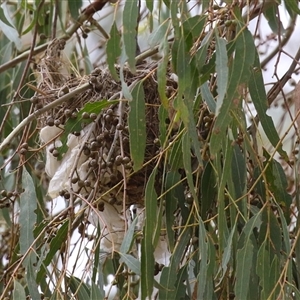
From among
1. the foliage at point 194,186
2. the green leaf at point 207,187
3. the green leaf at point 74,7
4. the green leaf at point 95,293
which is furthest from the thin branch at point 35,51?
the green leaf at point 95,293

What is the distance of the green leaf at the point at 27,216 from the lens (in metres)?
1.32

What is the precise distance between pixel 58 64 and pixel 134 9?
2.16 ft

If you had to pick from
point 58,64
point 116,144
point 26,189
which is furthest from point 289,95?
point 26,189

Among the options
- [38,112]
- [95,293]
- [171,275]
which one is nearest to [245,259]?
[171,275]

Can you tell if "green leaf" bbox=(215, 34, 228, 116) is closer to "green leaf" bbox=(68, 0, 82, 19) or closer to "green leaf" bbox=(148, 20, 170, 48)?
"green leaf" bbox=(148, 20, 170, 48)

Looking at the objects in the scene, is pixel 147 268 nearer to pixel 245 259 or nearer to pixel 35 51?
pixel 245 259

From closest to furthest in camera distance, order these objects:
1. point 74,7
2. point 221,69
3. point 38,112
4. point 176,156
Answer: point 221,69
point 176,156
point 38,112
point 74,7

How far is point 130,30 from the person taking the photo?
117 centimetres

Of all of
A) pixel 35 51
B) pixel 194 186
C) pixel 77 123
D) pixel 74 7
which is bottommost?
pixel 194 186

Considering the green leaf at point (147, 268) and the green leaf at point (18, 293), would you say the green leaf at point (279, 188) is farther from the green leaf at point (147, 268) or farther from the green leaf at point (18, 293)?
the green leaf at point (18, 293)

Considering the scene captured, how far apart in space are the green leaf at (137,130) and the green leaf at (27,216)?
9.0 inches

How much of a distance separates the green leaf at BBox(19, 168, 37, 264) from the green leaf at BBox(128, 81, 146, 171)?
227mm

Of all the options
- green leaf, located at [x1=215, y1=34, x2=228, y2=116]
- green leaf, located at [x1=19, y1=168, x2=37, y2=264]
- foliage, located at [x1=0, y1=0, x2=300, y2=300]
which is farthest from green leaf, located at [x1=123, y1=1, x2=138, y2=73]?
green leaf, located at [x1=19, y1=168, x2=37, y2=264]

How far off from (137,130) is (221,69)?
0.22 m
